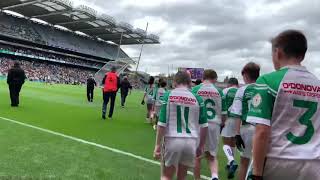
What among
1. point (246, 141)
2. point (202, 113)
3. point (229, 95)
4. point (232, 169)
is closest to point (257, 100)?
point (202, 113)

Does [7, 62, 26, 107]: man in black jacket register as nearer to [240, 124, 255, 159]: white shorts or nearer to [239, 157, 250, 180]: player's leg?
[239, 157, 250, 180]: player's leg

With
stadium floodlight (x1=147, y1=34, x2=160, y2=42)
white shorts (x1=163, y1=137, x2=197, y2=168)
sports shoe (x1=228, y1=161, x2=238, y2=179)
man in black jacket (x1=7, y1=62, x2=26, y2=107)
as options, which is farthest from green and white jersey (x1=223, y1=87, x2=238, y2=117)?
stadium floodlight (x1=147, y1=34, x2=160, y2=42)

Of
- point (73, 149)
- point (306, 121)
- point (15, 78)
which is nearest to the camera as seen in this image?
point (306, 121)

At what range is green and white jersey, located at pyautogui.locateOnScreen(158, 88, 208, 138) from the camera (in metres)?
5.40

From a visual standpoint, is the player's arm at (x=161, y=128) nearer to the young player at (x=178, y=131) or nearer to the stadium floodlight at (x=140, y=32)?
the young player at (x=178, y=131)

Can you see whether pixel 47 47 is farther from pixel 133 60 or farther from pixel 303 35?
pixel 303 35

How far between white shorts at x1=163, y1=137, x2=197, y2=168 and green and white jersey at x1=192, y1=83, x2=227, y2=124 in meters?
1.68

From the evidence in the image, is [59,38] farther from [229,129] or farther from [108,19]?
[229,129]

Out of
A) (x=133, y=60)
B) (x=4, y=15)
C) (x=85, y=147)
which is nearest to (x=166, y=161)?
(x=85, y=147)

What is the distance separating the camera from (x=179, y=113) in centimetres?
543

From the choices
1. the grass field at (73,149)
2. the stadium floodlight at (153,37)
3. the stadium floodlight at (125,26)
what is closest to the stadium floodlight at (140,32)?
the stadium floodlight at (125,26)

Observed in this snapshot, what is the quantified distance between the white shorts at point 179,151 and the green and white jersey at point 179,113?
0.07 m

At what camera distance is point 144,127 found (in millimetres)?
15414

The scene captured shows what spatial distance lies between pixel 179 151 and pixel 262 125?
2.41 meters
